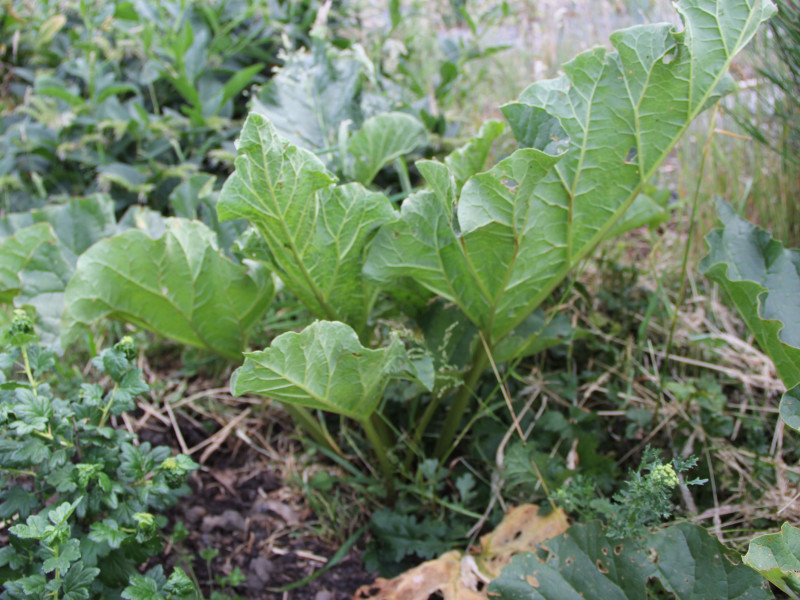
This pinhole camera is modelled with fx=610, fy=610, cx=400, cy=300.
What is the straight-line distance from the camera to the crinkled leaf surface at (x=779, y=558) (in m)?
0.96

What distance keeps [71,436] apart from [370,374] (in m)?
0.60

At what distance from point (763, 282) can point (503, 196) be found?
63 cm

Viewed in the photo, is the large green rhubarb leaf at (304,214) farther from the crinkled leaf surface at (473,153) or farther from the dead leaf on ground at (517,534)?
the dead leaf on ground at (517,534)

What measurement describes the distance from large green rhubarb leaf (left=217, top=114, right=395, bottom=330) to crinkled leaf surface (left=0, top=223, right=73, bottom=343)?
592mm

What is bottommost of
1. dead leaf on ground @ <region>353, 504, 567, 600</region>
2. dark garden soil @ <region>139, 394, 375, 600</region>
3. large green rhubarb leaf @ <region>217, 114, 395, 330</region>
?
dark garden soil @ <region>139, 394, 375, 600</region>

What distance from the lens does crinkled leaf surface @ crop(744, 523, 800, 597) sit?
0.96 metres

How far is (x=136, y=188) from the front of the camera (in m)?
2.16

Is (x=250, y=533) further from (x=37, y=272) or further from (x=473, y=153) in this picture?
(x=473, y=153)

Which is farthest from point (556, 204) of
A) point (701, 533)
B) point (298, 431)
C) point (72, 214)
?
point (72, 214)

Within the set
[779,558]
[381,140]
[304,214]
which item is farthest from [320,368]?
[779,558]

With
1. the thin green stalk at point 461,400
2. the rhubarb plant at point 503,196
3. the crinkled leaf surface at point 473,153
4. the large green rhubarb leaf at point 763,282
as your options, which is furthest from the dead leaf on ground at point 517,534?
the crinkled leaf surface at point 473,153

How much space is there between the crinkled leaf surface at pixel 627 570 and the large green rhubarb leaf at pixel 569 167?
1.74 ft

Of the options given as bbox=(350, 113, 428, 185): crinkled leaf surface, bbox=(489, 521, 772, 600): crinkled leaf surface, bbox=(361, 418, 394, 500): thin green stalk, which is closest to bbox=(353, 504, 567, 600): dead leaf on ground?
bbox=(489, 521, 772, 600): crinkled leaf surface

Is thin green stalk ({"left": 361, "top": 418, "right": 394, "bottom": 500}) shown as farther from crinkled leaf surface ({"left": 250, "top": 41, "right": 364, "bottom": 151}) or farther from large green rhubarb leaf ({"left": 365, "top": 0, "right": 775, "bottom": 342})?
crinkled leaf surface ({"left": 250, "top": 41, "right": 364, "bottom": 151})
